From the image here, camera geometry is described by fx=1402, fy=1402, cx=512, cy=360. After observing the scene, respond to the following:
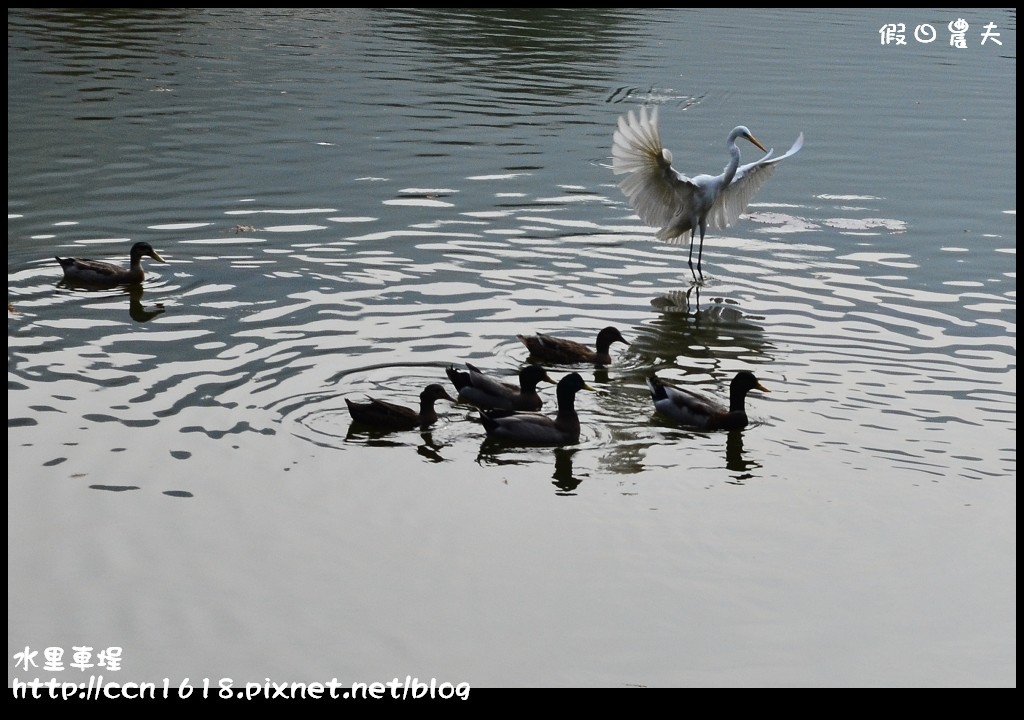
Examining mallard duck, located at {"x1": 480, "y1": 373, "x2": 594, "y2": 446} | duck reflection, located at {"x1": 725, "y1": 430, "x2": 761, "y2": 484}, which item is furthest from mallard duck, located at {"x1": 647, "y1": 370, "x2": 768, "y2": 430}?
mallard duck, located at {"x1": 480, "y1": 373, "x2": 594, "y2": 446}

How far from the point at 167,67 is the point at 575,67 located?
9.17m

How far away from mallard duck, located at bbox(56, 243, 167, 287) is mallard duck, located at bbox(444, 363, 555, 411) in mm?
4774

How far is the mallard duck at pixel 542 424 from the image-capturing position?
10312 millimetres

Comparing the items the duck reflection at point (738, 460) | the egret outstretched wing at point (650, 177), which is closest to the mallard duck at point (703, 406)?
the duck reflection at point (738, 460)

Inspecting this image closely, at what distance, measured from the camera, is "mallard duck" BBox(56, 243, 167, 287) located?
1407cm

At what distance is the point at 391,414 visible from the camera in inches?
406

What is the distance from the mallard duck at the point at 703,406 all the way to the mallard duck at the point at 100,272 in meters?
5.91

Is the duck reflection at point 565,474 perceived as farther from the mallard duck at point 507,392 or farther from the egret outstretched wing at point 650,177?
the egret outstretched wing at point 650,177

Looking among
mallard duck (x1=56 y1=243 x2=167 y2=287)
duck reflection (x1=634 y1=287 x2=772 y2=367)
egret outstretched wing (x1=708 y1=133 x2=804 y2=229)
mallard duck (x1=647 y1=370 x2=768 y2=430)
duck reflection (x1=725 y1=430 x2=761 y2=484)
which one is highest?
egret outstretched wing (x1=708 y1=133 x2=804 y2=229)

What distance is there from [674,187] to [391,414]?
696 cm

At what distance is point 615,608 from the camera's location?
789 centimetres

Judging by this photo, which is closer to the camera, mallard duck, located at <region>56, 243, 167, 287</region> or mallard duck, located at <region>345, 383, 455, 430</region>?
mallard duck, located at <region>345, 383, 455, 430</region>

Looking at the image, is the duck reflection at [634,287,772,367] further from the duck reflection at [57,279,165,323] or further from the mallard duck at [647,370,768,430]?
the duck reflection at [57,279,165,323]

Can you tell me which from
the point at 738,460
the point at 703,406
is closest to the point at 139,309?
the point at 703,406
